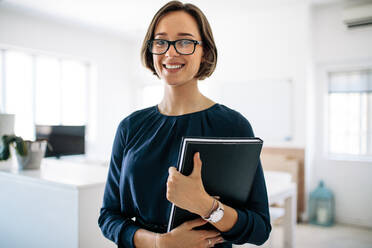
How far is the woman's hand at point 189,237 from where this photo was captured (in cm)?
75

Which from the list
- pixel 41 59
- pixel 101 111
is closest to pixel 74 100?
pixel 101 111

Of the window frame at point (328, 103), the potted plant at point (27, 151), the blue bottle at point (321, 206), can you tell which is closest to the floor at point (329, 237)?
the blue bottle at point (321, 206)

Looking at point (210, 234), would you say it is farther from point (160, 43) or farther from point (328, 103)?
point (328, 103)

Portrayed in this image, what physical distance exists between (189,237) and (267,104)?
13.0ft

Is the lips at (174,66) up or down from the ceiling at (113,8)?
down

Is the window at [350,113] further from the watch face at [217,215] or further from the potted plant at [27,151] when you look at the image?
the watch face at [217,215]

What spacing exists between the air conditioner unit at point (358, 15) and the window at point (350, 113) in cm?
60

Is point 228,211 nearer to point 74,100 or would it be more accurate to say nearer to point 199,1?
point 199,1

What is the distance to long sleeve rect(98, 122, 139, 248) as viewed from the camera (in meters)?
0.84

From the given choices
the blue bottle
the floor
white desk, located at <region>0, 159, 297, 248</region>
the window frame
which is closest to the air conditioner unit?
the window frame

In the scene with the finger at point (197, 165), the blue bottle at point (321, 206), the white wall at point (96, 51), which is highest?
the white wall at point (96, 51)

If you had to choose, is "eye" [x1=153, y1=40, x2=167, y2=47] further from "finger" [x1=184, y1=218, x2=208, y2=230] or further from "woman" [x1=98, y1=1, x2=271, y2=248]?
"finger" [x1=184, y1=218, x2=208, y2=230]

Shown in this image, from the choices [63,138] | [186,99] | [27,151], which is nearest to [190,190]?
[186,99]

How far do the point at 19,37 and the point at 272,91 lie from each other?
3726 millimetres
